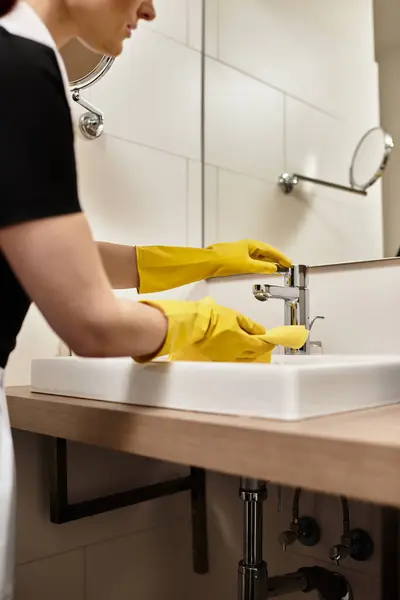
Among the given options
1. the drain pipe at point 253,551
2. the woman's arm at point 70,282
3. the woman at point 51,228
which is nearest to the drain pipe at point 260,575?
the drain pipe at point 253,551

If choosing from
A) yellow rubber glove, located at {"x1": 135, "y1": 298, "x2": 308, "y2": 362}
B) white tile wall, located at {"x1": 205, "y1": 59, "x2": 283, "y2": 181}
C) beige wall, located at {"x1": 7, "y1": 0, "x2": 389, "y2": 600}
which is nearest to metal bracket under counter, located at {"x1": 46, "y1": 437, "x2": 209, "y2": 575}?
beige wall, located at {"x1": 7, "y1": 0, "x2": 389, "y2": 600}

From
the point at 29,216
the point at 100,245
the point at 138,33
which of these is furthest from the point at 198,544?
the point at 138,33

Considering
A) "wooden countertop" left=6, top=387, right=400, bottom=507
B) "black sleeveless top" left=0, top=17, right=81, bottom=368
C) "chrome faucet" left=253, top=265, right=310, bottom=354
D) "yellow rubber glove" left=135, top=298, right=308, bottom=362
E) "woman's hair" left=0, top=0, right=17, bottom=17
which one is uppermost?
"woman's hair" left=0, top=0, right=17, bottom=17

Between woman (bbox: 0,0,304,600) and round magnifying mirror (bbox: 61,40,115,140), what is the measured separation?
0.42 meters

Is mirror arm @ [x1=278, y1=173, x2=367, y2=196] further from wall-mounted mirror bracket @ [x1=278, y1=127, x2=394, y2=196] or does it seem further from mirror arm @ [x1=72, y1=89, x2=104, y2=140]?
mirror arm @ [x1=72, y1=89, x2=104, y2=140]

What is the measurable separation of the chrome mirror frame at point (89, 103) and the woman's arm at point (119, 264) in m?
0.40

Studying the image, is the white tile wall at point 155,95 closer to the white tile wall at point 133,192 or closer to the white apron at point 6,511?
the white tile wall at point 133,192

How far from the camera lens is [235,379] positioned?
78 centimetres

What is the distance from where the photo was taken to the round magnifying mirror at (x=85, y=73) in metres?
1.27

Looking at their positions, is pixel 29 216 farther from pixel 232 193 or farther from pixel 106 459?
pixel 232 193

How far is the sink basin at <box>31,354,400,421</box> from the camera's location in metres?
0.74

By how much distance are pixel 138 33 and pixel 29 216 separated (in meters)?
1.09

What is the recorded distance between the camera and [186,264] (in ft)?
3.77

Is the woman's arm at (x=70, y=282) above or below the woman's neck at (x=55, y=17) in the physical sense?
below
